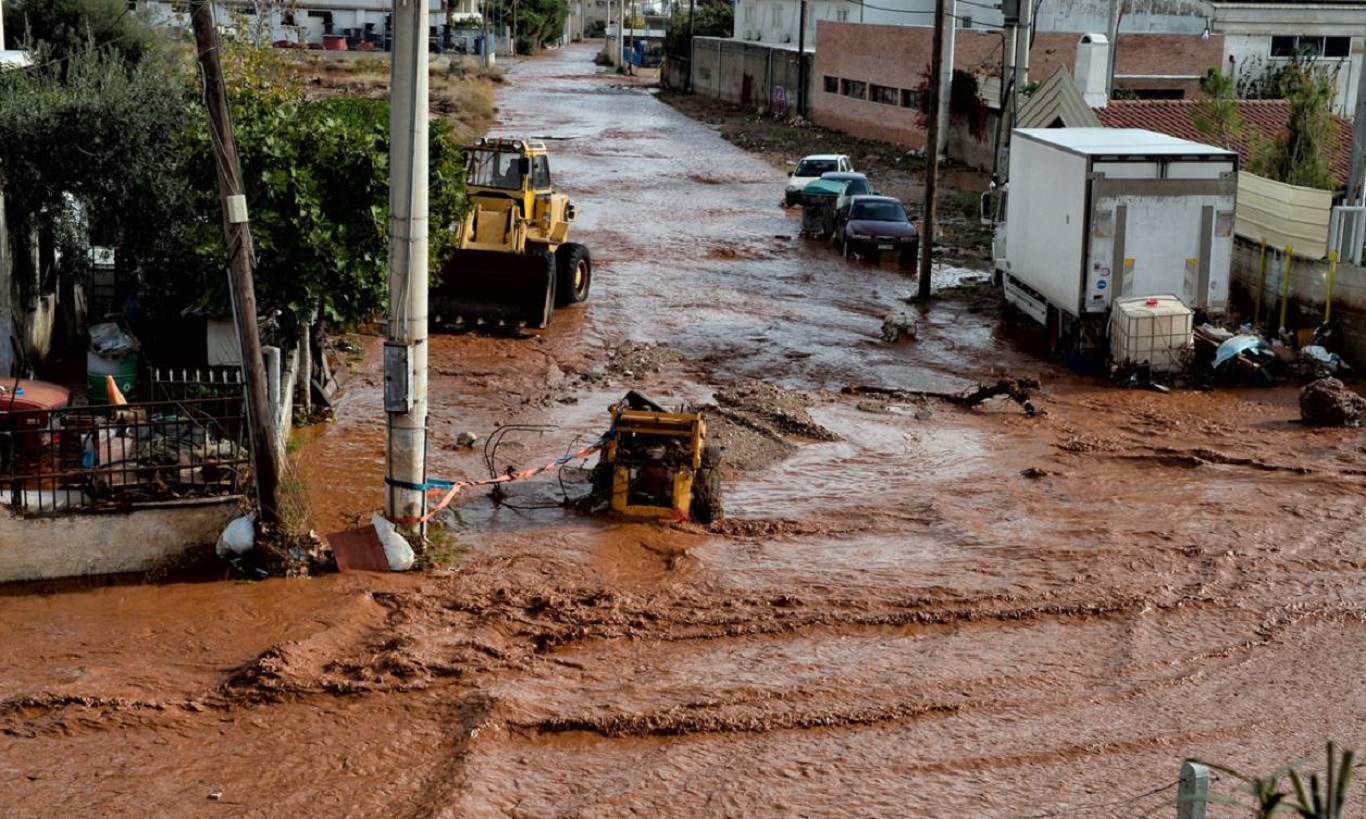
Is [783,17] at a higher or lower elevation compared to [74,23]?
higher

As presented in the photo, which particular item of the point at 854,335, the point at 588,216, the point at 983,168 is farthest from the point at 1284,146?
the point at 983,168

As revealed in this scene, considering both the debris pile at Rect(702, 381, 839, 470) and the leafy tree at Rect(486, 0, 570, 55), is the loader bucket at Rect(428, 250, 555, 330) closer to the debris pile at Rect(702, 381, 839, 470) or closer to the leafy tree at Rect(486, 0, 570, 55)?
the debris pile at Rect(702, 381, 839, 470)

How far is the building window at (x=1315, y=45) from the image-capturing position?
1792 inches

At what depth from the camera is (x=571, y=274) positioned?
24.6m

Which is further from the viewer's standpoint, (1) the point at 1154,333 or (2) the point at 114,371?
(1) the point at 1154,333

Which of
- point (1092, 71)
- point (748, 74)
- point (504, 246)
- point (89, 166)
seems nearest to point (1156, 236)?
point (504, 246)

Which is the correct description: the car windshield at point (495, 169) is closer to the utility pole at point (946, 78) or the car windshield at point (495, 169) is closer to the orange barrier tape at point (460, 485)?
the orange barrier tape at point (460, 485)

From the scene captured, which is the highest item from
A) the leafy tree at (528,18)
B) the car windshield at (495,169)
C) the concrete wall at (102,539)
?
the leafy tree at (528,18)

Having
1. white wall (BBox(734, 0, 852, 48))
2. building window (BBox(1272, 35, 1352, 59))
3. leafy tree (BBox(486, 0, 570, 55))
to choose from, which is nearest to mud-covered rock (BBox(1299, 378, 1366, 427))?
building window (BBox(1272, 35, 1352, 59))

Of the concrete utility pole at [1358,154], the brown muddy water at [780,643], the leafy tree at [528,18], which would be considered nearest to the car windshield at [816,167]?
the concrete utility pole at [1358,154]

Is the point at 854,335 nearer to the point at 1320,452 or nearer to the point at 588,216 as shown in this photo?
the point at 1320,452

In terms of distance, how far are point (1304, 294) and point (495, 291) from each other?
11.5 meters

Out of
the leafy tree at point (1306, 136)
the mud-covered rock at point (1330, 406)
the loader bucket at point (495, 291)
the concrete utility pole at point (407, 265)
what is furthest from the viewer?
the leafy tree at point (1306, 136)

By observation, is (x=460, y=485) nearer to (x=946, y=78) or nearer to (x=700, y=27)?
(x=946, y=78)
